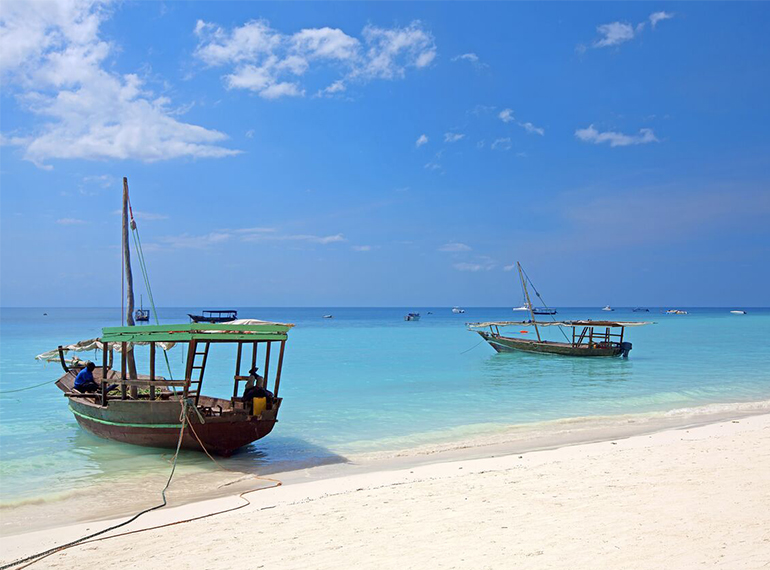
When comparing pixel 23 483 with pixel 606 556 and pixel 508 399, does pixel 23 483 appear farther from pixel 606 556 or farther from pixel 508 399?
pixel 508 399

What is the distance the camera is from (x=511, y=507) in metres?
6.57

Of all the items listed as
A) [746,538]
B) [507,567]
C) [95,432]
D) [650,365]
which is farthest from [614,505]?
[650,365]

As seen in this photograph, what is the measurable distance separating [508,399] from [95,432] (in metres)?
12.0

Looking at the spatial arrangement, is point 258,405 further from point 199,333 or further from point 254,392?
point 199,333

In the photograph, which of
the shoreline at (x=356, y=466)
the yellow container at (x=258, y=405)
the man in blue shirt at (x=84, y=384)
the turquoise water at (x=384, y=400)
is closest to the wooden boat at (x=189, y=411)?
the yellow container at (x=258, y=405)

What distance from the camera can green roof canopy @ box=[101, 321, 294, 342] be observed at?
10438mm

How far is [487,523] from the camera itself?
6.02 meters

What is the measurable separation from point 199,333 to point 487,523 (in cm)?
653

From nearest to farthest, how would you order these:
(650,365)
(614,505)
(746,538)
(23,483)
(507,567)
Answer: (507,567)
(746,538)
(614,505)
(23,483)
(650,365)

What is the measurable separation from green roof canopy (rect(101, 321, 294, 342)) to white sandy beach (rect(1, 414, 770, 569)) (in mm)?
3190

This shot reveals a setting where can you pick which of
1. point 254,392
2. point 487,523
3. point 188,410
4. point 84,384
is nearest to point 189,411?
point 188,410

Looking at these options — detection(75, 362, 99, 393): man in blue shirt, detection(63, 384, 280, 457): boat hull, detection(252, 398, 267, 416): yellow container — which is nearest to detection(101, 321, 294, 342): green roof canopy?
detection(252, 398, 267, 416): yellow container

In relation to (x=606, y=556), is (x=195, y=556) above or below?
below

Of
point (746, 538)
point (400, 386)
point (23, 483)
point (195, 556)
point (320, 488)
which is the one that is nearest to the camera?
point (746, 538)
